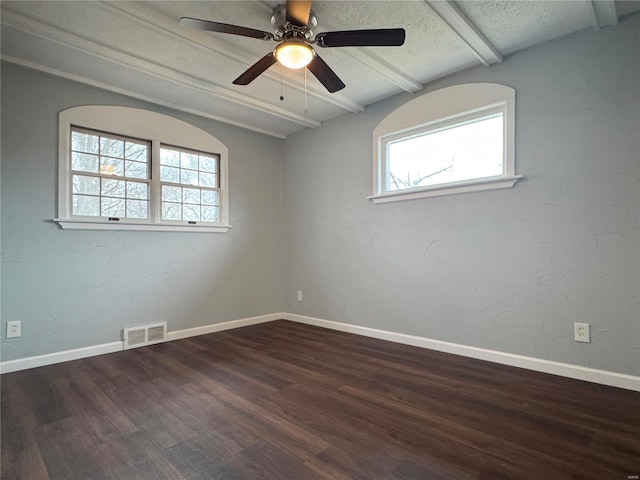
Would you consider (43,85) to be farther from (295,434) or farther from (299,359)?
(295,434)

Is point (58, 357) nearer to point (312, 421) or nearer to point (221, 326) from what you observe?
point (221, 326)

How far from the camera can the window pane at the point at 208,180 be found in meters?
4.04

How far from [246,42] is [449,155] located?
2077 millimetres

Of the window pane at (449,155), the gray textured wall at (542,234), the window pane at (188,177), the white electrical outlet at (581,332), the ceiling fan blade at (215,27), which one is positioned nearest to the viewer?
the ceiling fan blade at (215,27)

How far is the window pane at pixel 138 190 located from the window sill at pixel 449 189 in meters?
2.44

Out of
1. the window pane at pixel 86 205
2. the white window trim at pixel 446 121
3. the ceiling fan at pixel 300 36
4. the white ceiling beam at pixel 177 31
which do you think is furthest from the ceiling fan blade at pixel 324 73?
the window pane at pixel 86 205

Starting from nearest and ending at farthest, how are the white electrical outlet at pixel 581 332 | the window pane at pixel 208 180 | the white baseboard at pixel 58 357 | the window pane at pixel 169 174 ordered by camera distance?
1. the white electrical outlet at pixel 581 332
2. the white baseboard at pixel 58 357
3. the window pane at pixel 169 174
4. the window pane at pixel 208 180

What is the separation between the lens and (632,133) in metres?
2.28

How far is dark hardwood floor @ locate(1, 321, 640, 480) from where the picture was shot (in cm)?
151

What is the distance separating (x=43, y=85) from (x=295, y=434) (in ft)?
11.5

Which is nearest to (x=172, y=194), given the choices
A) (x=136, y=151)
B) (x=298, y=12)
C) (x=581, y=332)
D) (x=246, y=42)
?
(x=136, y=151)

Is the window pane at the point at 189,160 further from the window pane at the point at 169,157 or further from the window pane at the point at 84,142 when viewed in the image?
the window pane at the point at 84,142

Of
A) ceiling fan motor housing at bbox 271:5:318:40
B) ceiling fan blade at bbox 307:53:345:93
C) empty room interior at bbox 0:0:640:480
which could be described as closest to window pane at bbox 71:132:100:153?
empty room interior at bbox 0:0:640:480

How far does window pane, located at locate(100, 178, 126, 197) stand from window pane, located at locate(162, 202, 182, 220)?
432 millimetres
